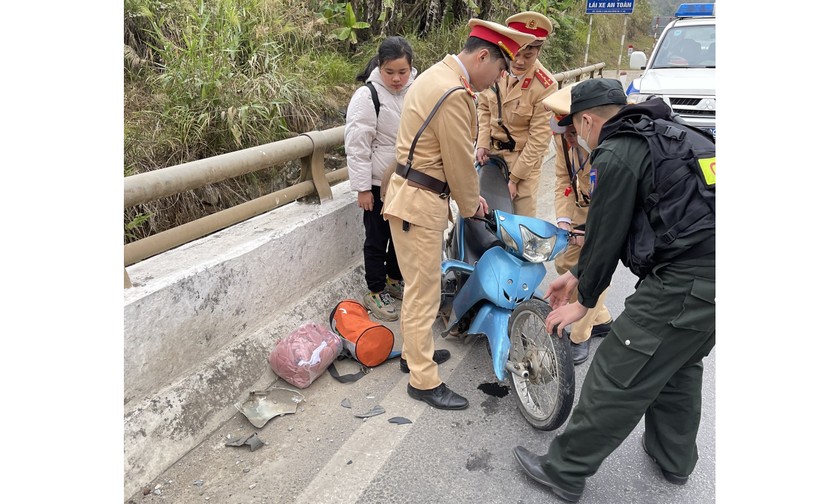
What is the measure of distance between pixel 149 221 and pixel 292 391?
222 cm

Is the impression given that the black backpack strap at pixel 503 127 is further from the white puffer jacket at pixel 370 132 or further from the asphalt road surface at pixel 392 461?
the asphalt road surface at pixel 392 461

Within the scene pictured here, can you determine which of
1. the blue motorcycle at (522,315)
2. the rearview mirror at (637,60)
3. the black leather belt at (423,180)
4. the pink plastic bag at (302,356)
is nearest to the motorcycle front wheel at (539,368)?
the blue motorcycle at (522,315)

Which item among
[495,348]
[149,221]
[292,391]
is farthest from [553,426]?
[149,221]

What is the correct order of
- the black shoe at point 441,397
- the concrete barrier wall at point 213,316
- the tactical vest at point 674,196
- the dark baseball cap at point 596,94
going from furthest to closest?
the black shoe at point 441,397 → the concrete barrier wall at point 213,316 → the dark baseball cap at point 596,94 → the tactical vest at point 674,196

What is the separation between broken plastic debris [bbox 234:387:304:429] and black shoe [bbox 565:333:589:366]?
5.66 ft

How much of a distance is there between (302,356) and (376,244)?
3.50 feet

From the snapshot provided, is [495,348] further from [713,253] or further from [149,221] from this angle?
[149,221]

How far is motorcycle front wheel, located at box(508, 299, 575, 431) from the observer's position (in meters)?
2.79

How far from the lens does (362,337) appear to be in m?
3.49

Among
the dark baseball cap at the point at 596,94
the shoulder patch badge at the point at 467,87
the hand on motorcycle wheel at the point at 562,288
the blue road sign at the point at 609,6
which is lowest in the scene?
the hand on motorcycle wheel at the point at 562,288

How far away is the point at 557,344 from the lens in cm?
281

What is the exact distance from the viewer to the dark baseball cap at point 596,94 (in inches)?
98.9

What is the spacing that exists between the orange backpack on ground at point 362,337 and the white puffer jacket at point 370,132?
84 centimetres

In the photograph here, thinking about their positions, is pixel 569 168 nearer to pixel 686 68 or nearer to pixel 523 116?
pixel 523 116
